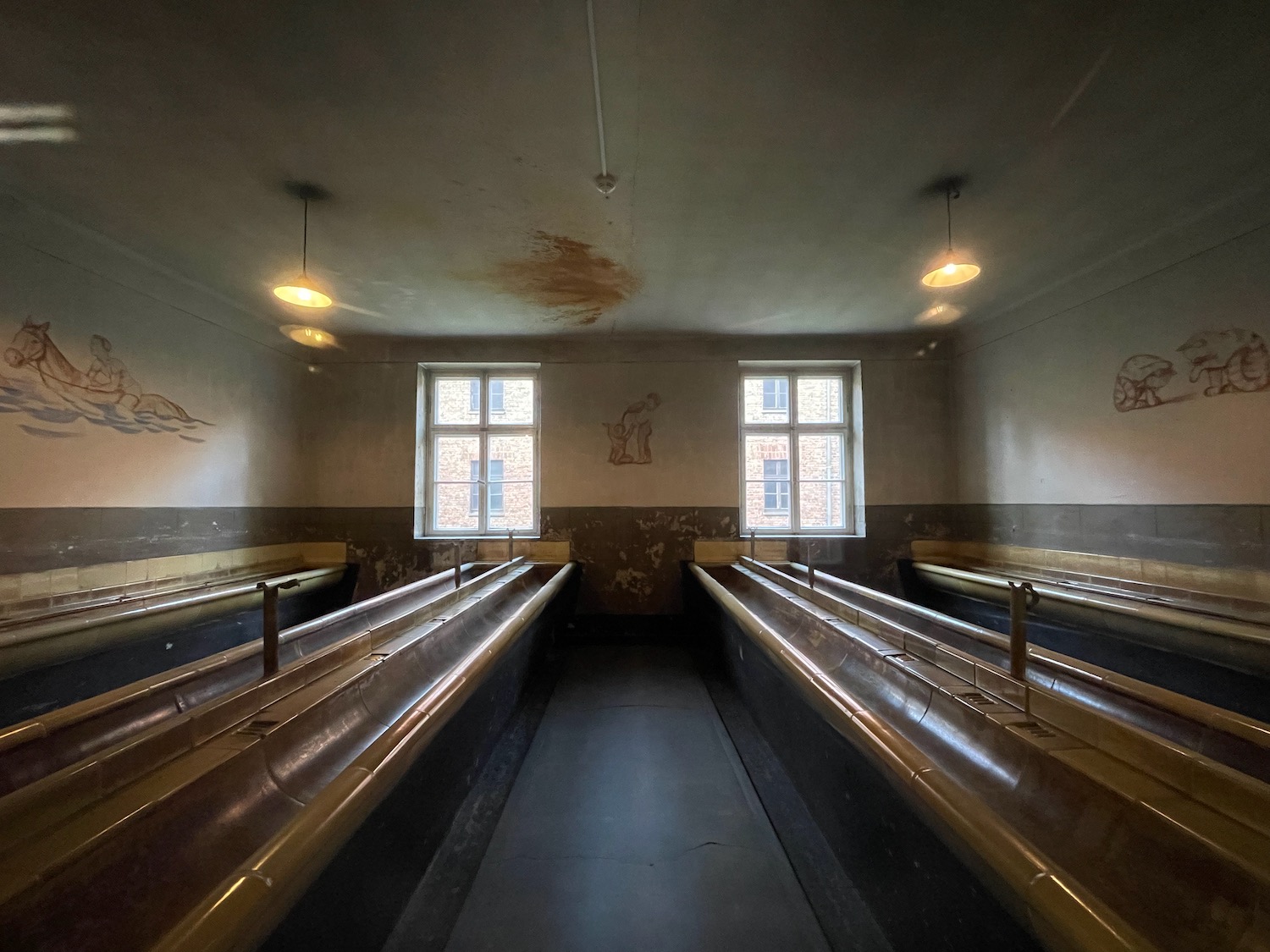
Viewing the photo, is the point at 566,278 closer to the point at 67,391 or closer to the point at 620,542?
the point at 620,542

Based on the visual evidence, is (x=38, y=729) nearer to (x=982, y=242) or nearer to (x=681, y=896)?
(x=681, y=896)

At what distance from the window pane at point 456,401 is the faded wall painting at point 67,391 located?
221 centimetres

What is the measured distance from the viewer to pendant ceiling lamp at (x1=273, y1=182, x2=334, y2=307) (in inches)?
108

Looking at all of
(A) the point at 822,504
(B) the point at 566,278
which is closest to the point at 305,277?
(B) the point at 566,278

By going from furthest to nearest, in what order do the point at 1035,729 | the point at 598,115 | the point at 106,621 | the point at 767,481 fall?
the point at 767,481, the point at 106,621, the point at 598,115, the point at 1035,729

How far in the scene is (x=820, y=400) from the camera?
5484mm

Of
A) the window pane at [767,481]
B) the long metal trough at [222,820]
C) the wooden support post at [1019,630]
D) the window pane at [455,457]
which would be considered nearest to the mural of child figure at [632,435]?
the window pane at [767,481]

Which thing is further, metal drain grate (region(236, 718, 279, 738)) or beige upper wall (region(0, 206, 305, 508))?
beige upper wall (region(0, 206, 305, 508))

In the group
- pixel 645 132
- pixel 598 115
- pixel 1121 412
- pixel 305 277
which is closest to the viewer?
pixel 598 115

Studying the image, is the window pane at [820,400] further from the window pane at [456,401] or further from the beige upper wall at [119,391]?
the beige upper wall at [119,391]

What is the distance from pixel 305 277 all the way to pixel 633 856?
3461mm

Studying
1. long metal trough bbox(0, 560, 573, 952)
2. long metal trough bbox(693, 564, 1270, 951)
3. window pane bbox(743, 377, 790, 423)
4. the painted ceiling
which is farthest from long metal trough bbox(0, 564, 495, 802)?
window pane bbox(743, 377, 790, 423)

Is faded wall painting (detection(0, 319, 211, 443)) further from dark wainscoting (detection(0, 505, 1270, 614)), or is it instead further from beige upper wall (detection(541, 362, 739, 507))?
beige upper wall (detection(541, 362, 739, 507))

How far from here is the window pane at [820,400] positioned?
5461 millimetres
